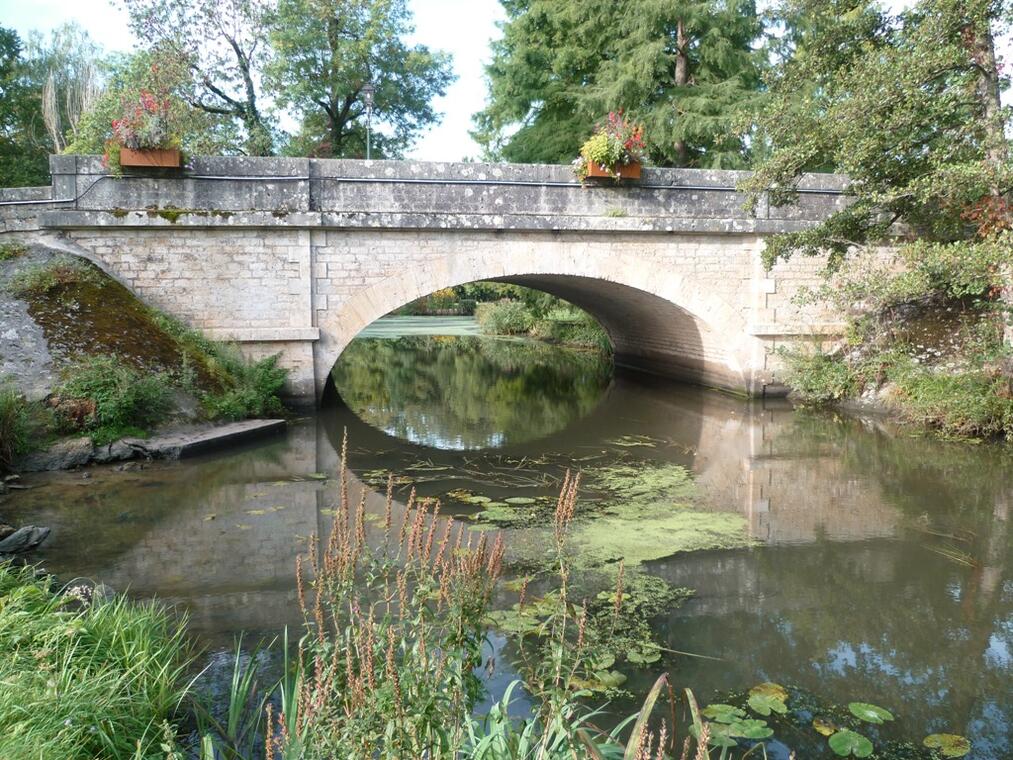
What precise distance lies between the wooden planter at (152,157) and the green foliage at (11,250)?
1476 millimetres

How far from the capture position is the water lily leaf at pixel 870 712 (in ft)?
9.38

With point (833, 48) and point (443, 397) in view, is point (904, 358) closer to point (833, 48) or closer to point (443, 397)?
point (833, 48)

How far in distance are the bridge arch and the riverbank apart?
1176 mm

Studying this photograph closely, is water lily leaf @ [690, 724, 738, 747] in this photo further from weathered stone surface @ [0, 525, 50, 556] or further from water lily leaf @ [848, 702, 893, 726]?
weathered stone surface @ [0, 525, 50, 556]

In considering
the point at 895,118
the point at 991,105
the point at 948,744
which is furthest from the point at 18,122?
the point at 948,744

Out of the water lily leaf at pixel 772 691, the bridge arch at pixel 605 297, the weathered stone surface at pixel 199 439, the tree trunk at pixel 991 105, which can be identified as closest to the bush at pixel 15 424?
the weathered stone surface at pixel 199 439

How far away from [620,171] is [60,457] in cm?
723

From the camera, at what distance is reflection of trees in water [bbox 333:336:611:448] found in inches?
372

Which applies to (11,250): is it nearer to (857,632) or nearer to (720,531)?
(720,531)

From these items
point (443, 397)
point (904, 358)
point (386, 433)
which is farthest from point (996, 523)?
point (443, 397)

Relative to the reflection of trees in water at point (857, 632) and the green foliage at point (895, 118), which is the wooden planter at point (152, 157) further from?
the reflection of trees in water at point (857, 632)

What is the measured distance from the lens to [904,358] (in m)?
9.30

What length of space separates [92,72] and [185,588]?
98.7ft

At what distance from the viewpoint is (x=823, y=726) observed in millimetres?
2805
